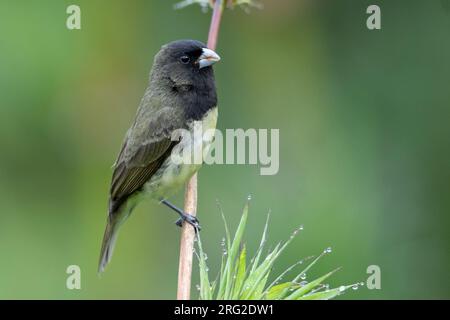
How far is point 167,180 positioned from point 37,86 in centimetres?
132

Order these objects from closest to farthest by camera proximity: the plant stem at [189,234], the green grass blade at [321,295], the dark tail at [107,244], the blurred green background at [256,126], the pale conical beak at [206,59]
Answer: the green grass blade at [321,295]
the plant stem at [189,234]
the pale conical beak at [206,59]
the dark tail at [107,244]
the blurred green background at [256,126]

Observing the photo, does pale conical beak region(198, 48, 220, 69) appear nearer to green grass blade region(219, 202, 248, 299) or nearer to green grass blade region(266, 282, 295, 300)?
green grass blade region(219, 202, 248, 299)

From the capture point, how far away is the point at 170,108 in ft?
14.1

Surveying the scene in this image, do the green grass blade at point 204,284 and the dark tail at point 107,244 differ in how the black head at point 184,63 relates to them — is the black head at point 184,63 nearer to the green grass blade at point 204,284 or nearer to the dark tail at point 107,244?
the dark tail at point 107,244

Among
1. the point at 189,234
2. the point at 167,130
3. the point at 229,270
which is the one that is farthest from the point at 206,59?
the point at 229,270

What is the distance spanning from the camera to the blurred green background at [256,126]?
4.72 meters

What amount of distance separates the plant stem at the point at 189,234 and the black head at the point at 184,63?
1.78 ft

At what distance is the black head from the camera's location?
14.0ft

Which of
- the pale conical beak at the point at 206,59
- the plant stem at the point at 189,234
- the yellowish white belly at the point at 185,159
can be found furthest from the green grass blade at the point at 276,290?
the pale conical beak at the point at 206,59

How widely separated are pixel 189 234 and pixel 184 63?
1.35 m

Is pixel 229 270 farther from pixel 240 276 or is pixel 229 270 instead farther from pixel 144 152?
pixel 144 152

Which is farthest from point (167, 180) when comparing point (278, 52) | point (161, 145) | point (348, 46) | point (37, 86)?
point (348, 46)

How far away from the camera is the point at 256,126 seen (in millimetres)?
5223

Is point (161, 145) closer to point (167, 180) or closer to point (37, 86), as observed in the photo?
point (167, 180)
